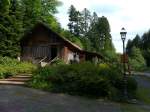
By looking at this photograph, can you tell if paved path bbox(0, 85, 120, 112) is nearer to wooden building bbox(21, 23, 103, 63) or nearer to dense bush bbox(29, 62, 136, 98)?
dense bush bbox(29, 62, 136, 98)

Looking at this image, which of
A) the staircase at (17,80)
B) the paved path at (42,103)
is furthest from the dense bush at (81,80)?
the paved path at (42,103)

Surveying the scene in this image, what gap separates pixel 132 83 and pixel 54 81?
17.5ft

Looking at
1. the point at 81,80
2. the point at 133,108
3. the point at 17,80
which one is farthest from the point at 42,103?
the point at 17,80

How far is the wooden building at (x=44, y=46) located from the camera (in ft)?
128

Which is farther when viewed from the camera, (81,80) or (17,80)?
(17,80)

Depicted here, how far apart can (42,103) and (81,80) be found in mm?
5383

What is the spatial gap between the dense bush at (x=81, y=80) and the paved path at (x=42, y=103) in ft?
4.45

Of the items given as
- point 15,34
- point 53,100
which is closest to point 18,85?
point 53,100

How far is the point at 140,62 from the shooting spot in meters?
83.6

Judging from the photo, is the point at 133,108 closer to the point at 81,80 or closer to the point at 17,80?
the point at 81,80

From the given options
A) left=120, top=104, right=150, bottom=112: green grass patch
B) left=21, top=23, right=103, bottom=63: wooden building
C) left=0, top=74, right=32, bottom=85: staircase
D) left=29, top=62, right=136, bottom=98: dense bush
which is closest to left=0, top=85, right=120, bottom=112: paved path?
left=120, top=104, right=150, bottom=112: green grass patch

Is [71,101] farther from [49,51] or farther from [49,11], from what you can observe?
[49,11]

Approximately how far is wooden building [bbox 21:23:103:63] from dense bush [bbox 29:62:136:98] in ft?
47.0

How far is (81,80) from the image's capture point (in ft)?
70.4
